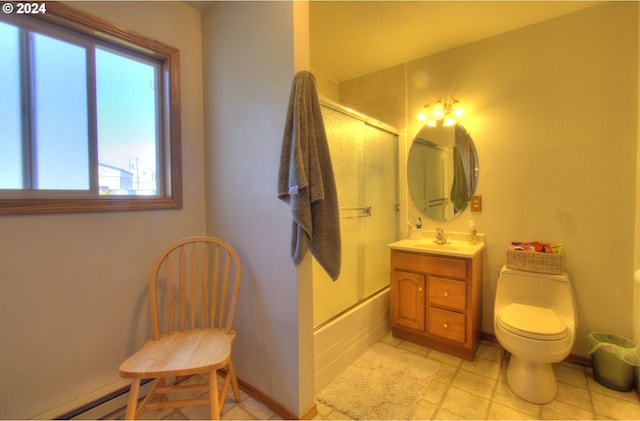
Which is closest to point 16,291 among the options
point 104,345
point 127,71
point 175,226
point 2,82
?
point 104,345

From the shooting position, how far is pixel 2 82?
127 cm

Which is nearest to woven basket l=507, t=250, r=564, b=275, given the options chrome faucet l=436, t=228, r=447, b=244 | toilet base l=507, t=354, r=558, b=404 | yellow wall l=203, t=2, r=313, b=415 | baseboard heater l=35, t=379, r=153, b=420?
chrome faucet l=436, t=228, r=447, b=244

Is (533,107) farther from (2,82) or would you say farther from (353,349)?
(2,82)

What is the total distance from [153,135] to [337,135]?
1.16m

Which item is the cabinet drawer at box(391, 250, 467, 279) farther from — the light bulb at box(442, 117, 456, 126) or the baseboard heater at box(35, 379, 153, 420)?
the baseboard heater at box(35, 379, 153, 420)

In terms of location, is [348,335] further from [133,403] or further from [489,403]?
[133,403]

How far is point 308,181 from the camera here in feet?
4.40

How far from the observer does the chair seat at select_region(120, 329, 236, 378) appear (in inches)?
46.0

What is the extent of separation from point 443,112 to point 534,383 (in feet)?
6.42

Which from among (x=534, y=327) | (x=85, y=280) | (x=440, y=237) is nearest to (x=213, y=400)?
(x=85, y=280)

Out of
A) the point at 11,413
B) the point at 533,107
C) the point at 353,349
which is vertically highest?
the point at 533,107

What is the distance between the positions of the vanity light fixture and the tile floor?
6.15ft

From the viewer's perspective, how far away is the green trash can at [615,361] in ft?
5.32

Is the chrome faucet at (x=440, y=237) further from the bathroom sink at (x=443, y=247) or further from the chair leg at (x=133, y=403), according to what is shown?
the chair leg at (x=133, y=403)
